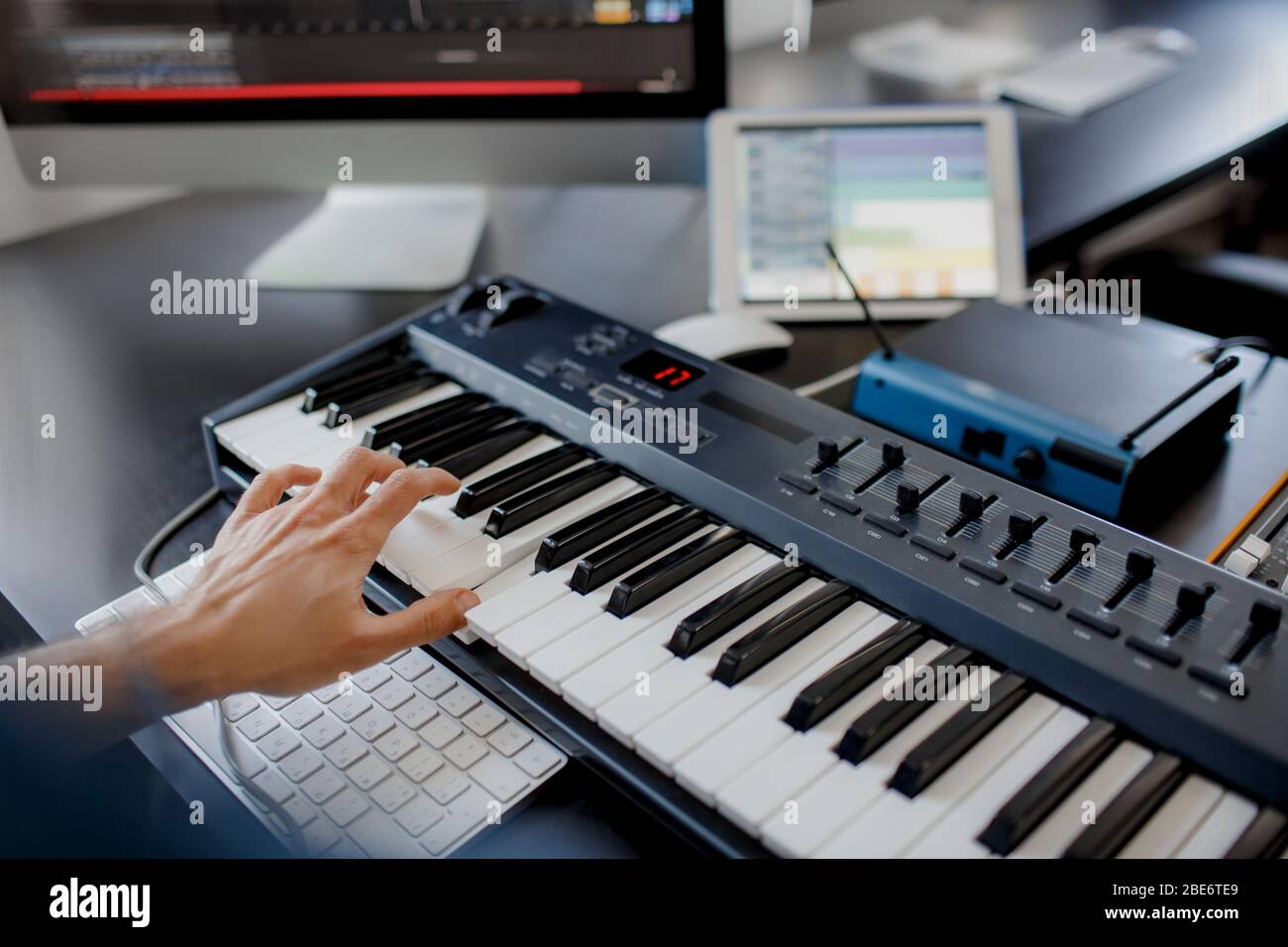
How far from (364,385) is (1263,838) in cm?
88

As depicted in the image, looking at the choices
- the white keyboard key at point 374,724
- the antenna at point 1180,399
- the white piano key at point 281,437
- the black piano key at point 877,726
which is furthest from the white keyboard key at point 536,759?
the antenna at point 1180,399

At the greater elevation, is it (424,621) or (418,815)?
(424,621)

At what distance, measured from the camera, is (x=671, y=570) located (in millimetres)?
823

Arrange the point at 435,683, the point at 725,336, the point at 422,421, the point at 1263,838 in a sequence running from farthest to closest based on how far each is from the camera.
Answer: the point at 725,336 → the point at 422,421 → the point at 435,683 → the point at 1263,838

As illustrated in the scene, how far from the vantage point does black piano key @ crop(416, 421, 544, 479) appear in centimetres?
97

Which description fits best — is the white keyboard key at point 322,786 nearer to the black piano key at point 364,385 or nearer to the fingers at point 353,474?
the fingers at point 353,474

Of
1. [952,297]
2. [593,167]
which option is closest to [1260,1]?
[952,297]

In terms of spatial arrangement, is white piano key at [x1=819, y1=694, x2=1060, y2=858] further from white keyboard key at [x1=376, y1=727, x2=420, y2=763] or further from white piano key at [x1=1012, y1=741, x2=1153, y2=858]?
white keyboard key at [x1=376, y1=727, x2=420, y2=763]

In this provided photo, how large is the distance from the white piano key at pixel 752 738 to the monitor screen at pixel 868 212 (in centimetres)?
66

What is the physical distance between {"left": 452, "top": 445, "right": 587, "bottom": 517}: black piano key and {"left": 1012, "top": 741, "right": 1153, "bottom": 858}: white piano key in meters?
0.51

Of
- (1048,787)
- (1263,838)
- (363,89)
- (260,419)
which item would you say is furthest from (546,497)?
(363,89)

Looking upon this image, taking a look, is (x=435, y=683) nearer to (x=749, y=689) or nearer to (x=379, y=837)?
(x=379, y=837)

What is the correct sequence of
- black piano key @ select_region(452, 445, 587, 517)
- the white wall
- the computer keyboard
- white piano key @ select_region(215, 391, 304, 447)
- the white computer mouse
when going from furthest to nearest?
1. the white wall
2. the white computer mouse
3. white piano key @ select_region(215, 391, 304, 447)
4. black piano key @ select_region(452, 445, 587, 517)
5. the computer keyboard

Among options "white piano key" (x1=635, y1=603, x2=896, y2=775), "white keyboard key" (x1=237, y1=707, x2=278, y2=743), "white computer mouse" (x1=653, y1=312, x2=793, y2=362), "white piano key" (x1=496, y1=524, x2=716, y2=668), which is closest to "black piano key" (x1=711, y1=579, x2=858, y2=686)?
"white piano key" (x1=635, y1=603, x2=896, y2=775)
